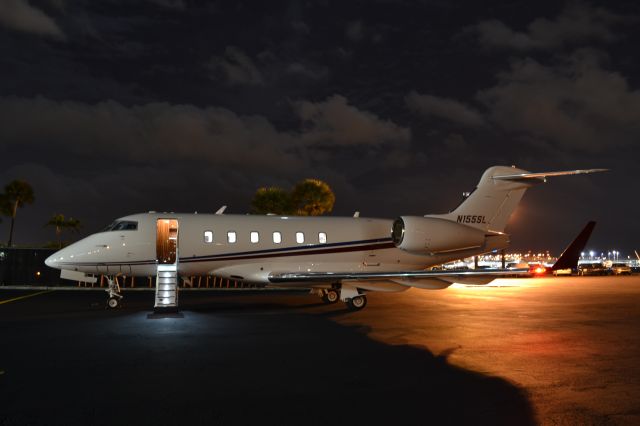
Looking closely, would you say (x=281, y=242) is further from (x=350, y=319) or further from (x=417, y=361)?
(x=417, y=361)

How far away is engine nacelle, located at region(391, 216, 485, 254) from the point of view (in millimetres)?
18422

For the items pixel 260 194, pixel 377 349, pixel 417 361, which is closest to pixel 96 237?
pixel 377 349

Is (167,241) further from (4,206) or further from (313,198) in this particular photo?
(4,206)

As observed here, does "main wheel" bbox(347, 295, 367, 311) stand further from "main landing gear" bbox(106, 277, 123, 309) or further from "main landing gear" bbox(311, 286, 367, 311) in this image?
"main landing gear" bbox(106, 277, 123, 309)

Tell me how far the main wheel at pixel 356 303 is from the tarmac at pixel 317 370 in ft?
7.71

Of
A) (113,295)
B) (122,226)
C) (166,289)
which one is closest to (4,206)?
(113,295)

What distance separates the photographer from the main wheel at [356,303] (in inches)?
689

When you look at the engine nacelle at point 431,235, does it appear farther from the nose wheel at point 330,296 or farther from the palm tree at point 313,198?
the palm tree at point 313,198

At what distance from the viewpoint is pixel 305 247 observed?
18.7m

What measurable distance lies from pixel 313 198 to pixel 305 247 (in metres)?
33.4

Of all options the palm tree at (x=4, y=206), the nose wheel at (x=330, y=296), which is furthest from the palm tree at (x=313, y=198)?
the palm tree at (x=4, y=206)

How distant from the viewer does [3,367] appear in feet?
26.4

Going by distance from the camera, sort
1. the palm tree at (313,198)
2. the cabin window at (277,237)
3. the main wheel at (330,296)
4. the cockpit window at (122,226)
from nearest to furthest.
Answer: the cockpit window at (122,226), the cabin window at (277,237), the main wheel at (330,296), the palm tree at (313,198)

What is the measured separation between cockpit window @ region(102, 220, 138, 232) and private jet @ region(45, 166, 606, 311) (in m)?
0.03
